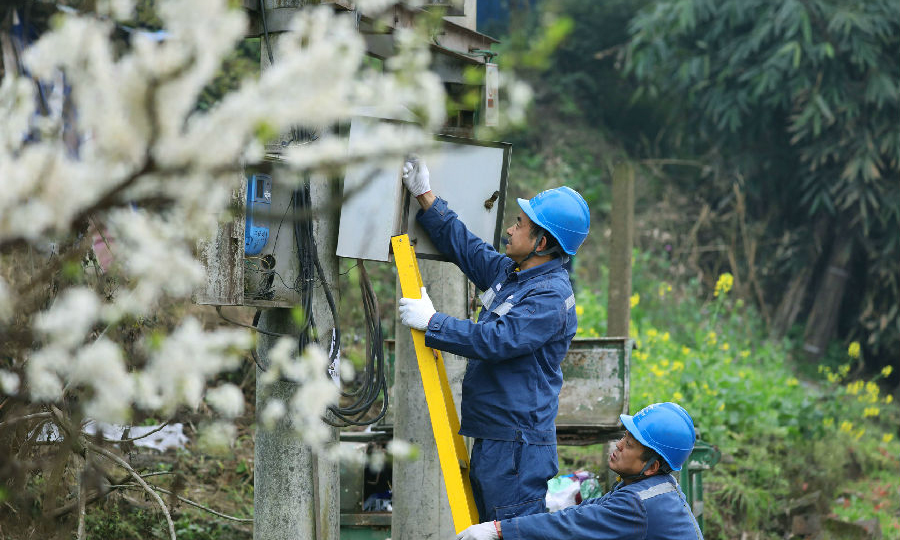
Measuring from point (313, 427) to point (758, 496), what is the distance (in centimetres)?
568

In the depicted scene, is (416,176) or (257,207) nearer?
(257,207)

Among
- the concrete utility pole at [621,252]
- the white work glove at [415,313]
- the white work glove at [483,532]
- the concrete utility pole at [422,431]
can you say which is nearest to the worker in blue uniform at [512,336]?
the white work glove at [415,313]

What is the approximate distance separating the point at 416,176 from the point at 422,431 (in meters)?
1.32

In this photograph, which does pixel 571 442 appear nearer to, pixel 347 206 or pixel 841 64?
pixel 347 206

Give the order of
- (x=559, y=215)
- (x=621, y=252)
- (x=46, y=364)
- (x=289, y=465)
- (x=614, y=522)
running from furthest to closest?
(x=621, y=252), (x=559, y=215), (x=289, y=465), (x=614, y=522), (x=46, y=364)

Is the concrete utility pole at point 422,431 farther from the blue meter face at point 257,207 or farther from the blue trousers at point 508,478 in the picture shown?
the blue meter face at point 257,207

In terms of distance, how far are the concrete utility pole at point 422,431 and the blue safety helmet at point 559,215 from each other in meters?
0.81

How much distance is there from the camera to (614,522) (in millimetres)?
3762

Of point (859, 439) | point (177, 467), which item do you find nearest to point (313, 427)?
point (177, 467)

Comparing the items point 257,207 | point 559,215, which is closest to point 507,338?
point 559,215

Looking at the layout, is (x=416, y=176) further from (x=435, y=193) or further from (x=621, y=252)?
(x=621, y=252)

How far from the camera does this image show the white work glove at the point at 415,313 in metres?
3.99

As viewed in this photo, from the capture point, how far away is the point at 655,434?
3938 millimetres

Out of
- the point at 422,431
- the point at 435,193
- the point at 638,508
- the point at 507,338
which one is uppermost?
the point at 435,193
